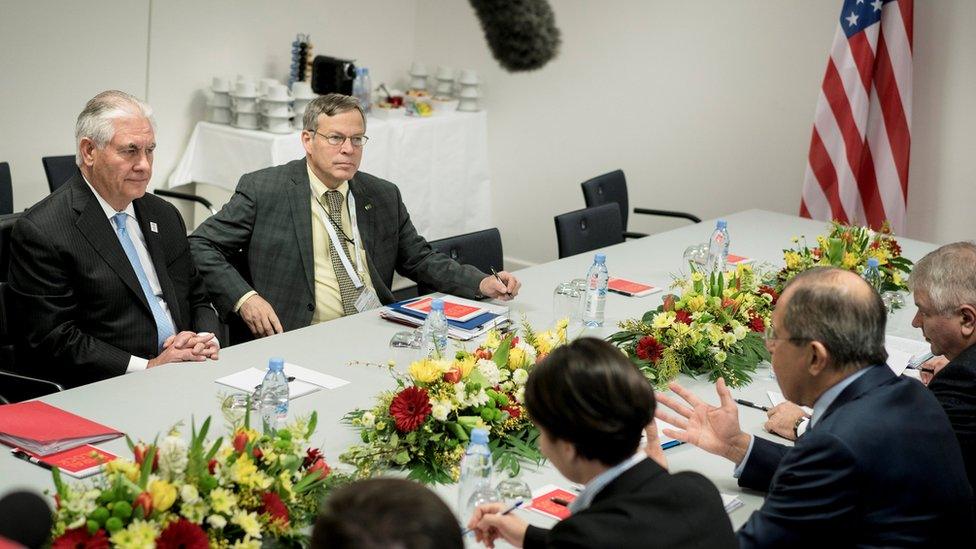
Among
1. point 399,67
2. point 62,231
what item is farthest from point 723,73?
point 62,231

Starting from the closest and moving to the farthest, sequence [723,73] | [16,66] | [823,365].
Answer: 1. [823,365]
2. [16,66]
3. [723,73]

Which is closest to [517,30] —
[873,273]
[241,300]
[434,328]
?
[434,328]

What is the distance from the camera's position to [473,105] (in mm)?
7727

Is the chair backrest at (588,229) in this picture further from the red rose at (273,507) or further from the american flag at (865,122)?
the red rose at (273,507)

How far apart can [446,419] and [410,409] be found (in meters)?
0.09

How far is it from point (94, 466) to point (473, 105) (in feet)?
18.5

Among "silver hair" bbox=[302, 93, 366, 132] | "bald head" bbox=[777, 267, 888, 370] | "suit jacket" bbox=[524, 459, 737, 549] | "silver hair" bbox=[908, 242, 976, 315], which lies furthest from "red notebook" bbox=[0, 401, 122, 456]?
"silver hair" bbox=[908, 242, 976, 315]

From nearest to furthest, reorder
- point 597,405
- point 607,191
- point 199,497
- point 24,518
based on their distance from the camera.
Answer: point 24,518, point 597,405, point 199,497, point 607,191

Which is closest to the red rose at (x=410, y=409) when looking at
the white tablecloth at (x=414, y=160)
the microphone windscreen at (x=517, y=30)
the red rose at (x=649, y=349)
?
the red rose at (x=649, y=349)

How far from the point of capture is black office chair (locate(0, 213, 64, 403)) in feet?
10.8

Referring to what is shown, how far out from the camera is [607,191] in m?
6.12

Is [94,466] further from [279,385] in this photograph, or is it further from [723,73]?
[723,73]

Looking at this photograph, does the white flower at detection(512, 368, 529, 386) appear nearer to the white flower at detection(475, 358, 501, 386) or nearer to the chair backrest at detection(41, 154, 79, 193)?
the white flower at detection(475, 358, 501, 386)

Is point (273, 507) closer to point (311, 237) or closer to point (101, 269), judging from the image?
point (101, 269)
